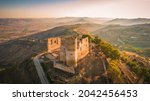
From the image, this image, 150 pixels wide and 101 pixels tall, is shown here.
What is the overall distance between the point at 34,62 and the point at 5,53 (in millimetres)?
9241

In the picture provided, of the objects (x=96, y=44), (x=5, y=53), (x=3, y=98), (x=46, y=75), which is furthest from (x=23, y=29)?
(x=3, y=98)

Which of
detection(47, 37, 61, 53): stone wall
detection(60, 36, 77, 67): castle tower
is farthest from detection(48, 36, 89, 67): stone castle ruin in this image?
detection(47, 37, 61, 53): stone wall

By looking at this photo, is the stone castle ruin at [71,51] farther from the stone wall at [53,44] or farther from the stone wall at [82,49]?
the stone wall at [53,44]

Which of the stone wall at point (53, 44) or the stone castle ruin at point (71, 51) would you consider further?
the stone wall at point (53, 44)

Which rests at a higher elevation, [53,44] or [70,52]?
[70,52]

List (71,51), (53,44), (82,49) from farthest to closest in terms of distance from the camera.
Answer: (53,44) → (82,49) → (71,51)

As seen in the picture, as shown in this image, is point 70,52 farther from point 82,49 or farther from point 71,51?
point 82,49

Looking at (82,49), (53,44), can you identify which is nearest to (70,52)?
(82,49)

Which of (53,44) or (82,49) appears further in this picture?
(53,44)

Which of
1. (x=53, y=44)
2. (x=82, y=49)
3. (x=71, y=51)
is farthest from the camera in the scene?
(x=53, y=44)

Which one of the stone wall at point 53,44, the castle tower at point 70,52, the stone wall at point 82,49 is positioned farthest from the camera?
the stone wall at point 53,44

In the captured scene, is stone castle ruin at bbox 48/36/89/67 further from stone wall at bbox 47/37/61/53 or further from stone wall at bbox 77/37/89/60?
stone wall at bbox 47/37/61/53

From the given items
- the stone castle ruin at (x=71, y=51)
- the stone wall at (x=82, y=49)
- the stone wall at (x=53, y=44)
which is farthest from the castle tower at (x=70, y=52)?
the stone wall at (x=53, y=44)

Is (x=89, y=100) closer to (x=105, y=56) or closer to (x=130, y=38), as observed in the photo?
(x=105, y=56)
